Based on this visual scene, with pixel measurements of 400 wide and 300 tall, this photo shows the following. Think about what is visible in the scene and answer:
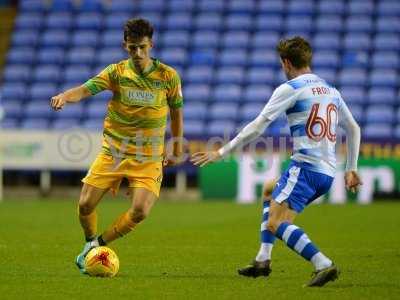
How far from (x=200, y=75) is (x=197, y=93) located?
65 centimetres

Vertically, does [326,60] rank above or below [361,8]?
below

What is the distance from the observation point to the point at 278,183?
7754mm

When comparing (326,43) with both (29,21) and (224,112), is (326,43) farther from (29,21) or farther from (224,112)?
(29,21)

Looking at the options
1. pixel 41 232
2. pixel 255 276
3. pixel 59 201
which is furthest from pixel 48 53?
pixel 255 276

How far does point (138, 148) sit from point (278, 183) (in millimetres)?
1515

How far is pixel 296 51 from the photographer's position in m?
7.59

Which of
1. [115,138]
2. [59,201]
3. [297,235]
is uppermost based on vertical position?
[115,138]

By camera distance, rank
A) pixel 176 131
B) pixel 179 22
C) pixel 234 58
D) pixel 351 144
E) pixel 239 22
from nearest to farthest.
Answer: pixel 351 144
pixel 176 131
pixel 234 58
pixel 239 22
pixel 179 22

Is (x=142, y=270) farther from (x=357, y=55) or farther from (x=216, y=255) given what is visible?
(x=357, y=55)

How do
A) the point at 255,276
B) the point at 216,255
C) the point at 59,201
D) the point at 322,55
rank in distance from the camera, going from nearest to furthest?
1. the point at 255,276
2. the point at 216,255
3. the point at 59,201
4. the point at 322,55

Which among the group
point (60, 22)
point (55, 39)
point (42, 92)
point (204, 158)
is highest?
point (60, 22)

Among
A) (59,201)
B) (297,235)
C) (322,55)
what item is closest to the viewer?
(297,235)

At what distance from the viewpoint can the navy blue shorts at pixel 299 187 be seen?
7605mm

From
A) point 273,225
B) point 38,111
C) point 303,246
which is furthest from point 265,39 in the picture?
point 303,246
